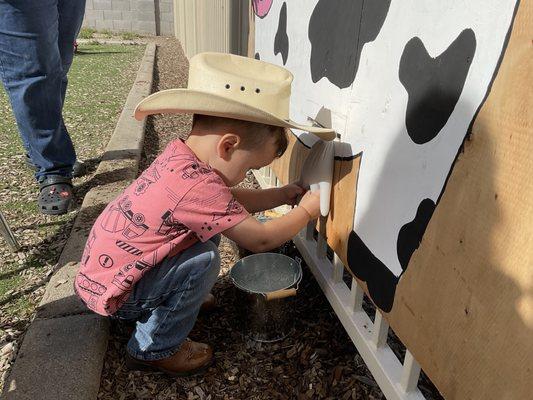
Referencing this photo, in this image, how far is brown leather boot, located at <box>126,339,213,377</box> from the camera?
163 cm

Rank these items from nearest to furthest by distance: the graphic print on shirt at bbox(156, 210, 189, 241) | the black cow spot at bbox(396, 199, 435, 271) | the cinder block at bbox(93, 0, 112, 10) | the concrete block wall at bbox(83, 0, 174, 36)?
the black cow spot at bbox(396, 199, 435, 271)
the graphic print on shirt at bbox(156, 210, 189, 241)
the cinder block at bbox(93, 0, 112, 10)
the concrete block wall at bbox(83, 0, 174, 36)

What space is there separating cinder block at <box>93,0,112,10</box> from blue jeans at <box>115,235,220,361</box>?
15.0 metres

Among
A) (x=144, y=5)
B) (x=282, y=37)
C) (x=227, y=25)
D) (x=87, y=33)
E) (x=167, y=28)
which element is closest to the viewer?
(x=282, y=37)

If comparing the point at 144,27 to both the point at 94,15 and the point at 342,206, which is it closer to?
the point at 94,15

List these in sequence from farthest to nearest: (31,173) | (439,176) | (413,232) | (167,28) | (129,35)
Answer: (167,28) → (129,35) → (31,173) → (413,232) → (439,176)

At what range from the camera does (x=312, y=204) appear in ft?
5.56

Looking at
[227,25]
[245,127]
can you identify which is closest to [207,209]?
[245,127]

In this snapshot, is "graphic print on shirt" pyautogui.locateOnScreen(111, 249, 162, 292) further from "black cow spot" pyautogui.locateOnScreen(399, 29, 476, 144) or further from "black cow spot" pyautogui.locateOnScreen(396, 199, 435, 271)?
"black cow spot" pyautogui.locateOnScreen(399, 29, 476, 144)

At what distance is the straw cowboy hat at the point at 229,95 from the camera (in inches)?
52.9

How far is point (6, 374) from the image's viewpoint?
154 cm

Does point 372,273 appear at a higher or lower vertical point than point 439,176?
lower

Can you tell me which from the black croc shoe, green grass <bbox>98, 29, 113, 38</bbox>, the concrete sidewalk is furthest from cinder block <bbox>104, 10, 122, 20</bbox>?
the concrete sidewalk

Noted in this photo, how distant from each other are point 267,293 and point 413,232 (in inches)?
26.7

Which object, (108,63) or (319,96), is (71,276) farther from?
(108,63)
